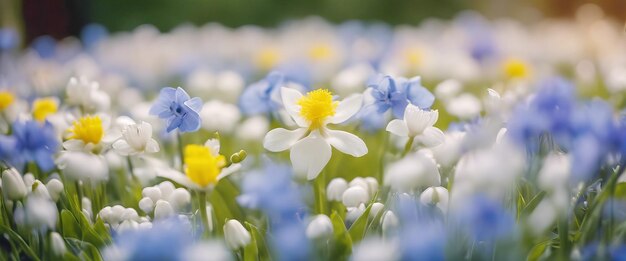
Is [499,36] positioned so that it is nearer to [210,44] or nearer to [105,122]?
[210,44]

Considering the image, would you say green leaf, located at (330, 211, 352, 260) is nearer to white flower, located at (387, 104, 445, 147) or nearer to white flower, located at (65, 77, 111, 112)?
white flower, located at (387, 104, 445, 147)

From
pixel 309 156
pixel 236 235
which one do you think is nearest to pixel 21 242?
pixel 236 235

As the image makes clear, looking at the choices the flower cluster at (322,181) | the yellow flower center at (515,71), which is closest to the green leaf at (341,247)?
the flower cluster at (322,181)

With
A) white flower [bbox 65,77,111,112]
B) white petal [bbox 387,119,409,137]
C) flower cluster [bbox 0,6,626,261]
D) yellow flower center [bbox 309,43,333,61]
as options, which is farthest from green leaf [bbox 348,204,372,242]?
yellow flower center [bbox 309,43,333,61]

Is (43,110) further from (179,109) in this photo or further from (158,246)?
(158,246)

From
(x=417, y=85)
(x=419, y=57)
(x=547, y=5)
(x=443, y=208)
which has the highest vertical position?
(x=417, y=85)

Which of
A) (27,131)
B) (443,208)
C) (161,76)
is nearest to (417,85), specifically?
(443,208)
